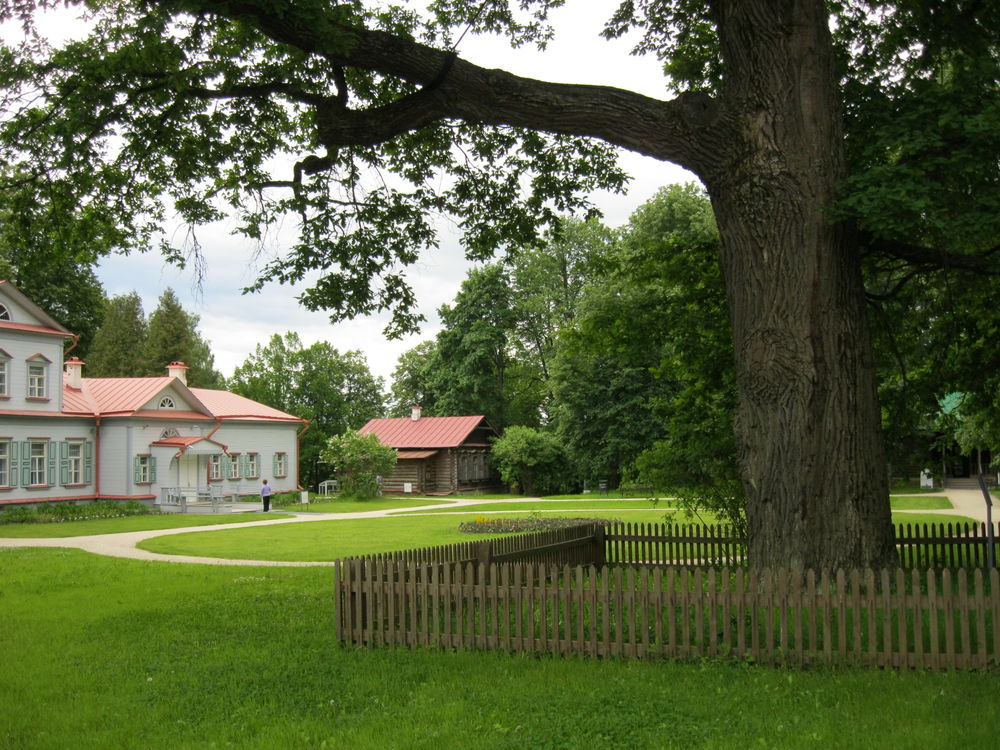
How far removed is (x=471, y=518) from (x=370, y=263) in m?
17.3

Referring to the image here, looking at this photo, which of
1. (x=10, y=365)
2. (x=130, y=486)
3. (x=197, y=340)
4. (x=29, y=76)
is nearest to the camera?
(x=29, y=76)

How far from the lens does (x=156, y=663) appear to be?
951cm

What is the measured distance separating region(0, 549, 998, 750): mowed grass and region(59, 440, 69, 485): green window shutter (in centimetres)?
2904

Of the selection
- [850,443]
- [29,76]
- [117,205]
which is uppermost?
[29,76]

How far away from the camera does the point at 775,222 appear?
10.3m

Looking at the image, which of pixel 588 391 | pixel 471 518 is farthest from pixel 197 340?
pixel 471 518

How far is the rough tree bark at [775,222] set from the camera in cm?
997

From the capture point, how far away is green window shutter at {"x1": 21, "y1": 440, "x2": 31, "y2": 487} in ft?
117

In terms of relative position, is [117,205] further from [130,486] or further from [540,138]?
[130,486]

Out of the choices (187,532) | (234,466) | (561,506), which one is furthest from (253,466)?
(187,532)

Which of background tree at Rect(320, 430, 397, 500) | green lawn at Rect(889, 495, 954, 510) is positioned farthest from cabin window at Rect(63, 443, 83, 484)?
green lawn at Rect(889, 495, 954, 510)

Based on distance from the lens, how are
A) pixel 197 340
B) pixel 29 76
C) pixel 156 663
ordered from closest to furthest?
pixel 156 663 → pixel 29 76 → pixel 197 340

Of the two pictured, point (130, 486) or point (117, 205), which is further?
point (130, 486)

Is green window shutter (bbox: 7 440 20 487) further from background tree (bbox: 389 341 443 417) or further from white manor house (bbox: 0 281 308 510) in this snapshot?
background tree (bbox: 389 341 443 417)
